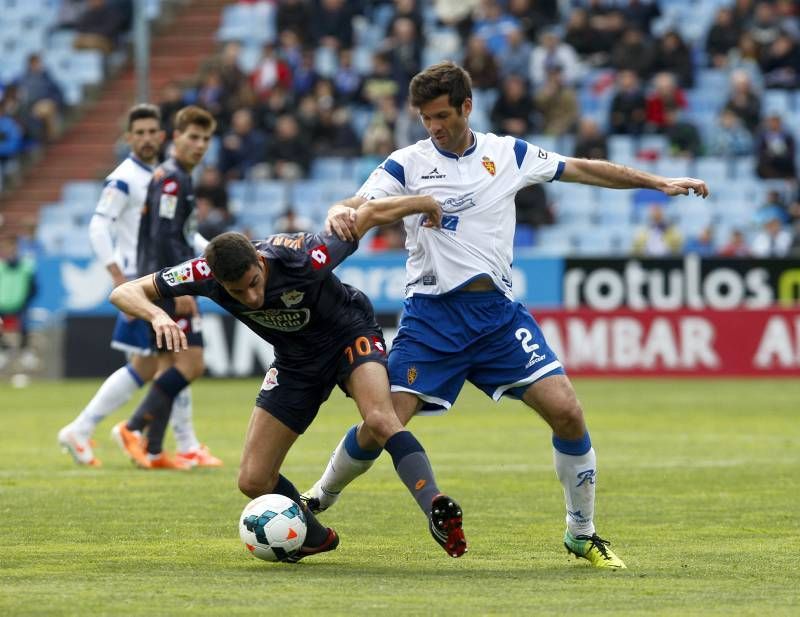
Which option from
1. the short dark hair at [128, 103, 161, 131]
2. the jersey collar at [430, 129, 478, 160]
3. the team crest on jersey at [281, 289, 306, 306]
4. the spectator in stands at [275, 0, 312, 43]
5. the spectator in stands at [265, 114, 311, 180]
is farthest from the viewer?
the spectator in stands at [275, 0, 312, 43]

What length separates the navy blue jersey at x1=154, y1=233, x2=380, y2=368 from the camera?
779 cm

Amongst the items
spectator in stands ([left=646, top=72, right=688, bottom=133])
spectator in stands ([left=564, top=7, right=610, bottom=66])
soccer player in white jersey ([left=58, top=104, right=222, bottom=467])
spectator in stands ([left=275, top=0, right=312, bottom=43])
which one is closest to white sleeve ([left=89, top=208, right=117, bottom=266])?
soccer player in white jersey ([left=58, top=104, right=222, bottom=467])

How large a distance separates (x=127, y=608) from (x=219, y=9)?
28.0 metres

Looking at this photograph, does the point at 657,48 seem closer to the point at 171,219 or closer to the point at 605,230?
the point at 605,230

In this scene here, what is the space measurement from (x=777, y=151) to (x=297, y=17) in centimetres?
915

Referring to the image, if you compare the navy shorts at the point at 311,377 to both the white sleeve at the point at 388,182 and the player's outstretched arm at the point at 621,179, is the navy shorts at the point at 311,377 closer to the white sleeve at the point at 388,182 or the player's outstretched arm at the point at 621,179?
the white sleeve at the point at 388,182

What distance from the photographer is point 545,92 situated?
26.8 m

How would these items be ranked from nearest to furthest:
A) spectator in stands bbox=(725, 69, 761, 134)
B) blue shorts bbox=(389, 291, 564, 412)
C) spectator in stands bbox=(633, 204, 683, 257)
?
1. blue shorts bbox=(389, 291, 564, 412)
2. spectator in stands bbox=(633, 204, 683, 257)
3. spectator in stands bbox=(725, 69, 761, 134)

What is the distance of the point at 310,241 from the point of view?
Result: 7.93 m

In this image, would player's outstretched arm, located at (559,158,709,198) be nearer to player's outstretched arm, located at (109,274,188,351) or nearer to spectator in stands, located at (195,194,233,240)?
player's outstretched arm, located at (109,274,188,351)

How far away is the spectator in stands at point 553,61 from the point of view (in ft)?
89.1

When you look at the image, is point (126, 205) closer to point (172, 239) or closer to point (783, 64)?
point (172, 239)

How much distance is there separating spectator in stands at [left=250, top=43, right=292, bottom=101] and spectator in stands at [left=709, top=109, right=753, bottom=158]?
7.36 m

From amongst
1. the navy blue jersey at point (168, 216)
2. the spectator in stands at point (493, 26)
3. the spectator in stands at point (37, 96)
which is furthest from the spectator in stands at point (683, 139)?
the navy blue jersey at point (168, 216)
